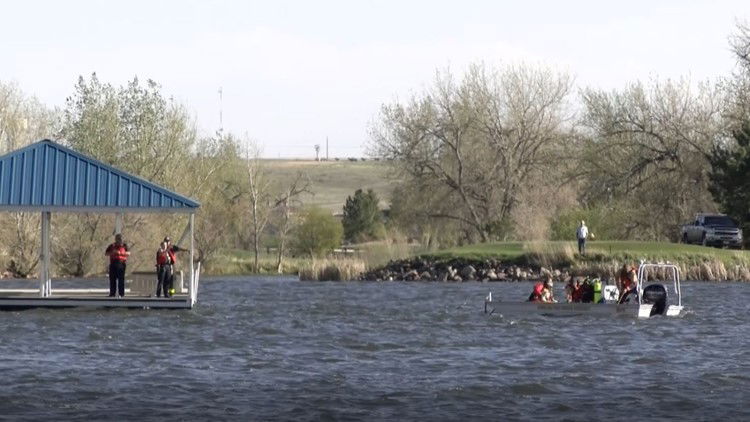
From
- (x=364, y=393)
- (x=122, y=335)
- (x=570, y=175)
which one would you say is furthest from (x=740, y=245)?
(x=364, y=393)

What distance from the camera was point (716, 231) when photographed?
2889 inches

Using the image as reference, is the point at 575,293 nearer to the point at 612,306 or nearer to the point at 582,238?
the point at 612,306

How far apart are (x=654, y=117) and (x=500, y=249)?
18.4 metres

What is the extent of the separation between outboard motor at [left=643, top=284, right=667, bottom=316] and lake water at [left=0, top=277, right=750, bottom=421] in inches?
25.6

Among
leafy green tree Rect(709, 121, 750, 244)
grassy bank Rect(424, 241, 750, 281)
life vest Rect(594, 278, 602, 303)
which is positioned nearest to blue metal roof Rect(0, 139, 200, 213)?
life vest Rect(594, 278, 602, 303)

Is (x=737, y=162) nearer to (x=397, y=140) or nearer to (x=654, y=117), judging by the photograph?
(x=654, y=117)

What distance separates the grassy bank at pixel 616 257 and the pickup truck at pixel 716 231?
336cm

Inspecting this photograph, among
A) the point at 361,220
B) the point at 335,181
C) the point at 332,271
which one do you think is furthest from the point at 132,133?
the point at 335,181

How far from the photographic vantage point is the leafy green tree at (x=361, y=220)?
11400 centimetres

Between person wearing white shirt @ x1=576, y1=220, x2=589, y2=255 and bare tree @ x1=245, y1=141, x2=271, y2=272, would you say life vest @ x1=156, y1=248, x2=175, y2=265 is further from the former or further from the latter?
bare tree @ x1=245, y1=141, x2=271, y2=272

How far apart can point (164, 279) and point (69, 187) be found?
343 cm

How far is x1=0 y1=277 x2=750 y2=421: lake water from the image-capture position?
23391 mm

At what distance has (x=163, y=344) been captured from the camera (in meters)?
33.8

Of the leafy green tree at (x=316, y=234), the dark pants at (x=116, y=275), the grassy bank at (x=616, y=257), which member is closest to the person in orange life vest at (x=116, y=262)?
the dark pants at (x=116, y=275)
